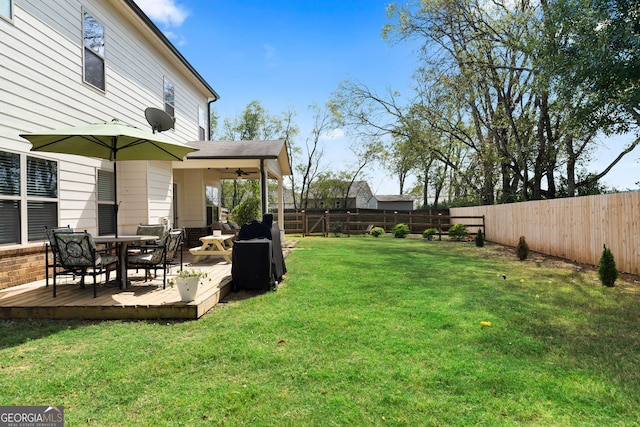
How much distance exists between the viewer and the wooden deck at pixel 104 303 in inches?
157

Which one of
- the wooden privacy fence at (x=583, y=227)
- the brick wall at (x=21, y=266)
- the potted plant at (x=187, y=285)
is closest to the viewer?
the potted plant at (x=187, y=285)

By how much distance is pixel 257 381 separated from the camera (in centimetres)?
255

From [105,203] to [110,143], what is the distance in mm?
2436

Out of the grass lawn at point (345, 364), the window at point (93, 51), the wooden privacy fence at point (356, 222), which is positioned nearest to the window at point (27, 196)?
the grass lawn at point (345, 364)

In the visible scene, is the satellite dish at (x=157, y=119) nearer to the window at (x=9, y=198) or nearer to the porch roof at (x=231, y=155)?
the porch roof at (x=231, y=155)

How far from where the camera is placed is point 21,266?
500 centimetres

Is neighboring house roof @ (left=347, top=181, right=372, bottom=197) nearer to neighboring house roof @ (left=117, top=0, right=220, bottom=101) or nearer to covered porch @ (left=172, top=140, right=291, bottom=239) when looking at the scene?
covered porch @ (left=172, top=140, right=291, bottom=239)

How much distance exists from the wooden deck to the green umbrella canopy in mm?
1966

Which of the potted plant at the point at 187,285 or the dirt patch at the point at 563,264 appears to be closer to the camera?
the potted plant at the point at 187,285

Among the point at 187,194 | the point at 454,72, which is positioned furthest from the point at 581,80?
the point at 187,194

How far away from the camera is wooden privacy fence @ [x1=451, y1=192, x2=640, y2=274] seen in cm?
685

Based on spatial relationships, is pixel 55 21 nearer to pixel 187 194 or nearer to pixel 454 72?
pixel 187 194

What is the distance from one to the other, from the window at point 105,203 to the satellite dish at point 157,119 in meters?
1.73

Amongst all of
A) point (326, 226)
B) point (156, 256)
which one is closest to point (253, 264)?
point (156, 256)
